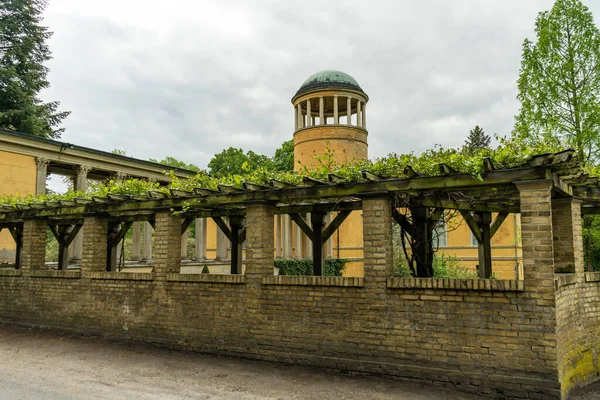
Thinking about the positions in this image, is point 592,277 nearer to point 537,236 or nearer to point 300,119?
point 537,236

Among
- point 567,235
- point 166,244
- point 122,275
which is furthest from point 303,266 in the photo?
point 567,235

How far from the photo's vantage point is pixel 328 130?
93.0ft

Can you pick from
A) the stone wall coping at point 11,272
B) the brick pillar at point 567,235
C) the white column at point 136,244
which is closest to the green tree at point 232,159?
the white column at point 136,244

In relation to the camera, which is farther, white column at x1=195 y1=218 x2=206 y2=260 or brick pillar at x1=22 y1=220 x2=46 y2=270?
white column at x1=195 y1=218 x2=206 y2=260

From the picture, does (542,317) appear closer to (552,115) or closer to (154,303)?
(154,303)

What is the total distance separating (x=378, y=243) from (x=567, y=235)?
3.46 metres

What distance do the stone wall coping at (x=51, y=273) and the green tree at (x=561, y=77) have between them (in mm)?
14260

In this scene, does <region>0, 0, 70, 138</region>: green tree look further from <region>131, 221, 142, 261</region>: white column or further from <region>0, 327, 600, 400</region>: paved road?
<region>0, 327, 600, 400</region>: paved road

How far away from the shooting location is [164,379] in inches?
294

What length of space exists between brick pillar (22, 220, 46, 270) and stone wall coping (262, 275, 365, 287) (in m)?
7.19

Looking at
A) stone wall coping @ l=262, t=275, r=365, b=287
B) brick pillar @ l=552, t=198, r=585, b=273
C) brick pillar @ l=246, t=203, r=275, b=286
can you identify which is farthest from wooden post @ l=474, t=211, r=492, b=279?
brick pillar @ l=246, t=203, r=275, b=286

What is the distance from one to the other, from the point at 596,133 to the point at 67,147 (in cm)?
2054

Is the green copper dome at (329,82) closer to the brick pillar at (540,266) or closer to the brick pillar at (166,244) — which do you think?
the brick pillar at (166,244)

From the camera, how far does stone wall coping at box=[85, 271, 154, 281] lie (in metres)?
10.1
